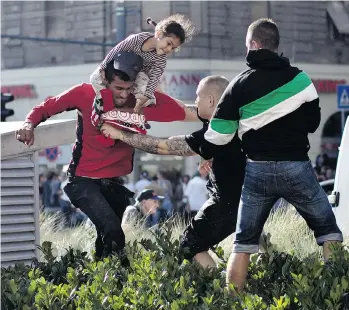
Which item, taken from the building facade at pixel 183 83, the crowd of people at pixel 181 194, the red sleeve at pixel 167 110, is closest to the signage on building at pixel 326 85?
the building facade at pixel 183 83

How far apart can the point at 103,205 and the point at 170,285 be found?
6.14 ft

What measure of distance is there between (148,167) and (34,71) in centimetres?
636

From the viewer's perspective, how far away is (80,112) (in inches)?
276

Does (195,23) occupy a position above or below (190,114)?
below

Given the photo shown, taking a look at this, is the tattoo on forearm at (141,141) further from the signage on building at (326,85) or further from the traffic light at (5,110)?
the signage on building at (326,85)

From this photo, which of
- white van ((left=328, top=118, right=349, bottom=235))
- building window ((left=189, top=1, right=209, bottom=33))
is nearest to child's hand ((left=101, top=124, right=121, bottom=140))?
white van ((left=328, top=118, right=349, bottom=235))

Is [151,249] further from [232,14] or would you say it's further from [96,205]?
[232,14]

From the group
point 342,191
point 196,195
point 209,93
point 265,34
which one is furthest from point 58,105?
point 196,195

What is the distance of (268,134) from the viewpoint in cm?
591

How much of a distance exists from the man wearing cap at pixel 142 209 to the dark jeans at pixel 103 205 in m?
3.56

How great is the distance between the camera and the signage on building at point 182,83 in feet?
122

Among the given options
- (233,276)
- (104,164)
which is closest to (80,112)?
(104,164)

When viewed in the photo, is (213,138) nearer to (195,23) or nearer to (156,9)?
(195,23)

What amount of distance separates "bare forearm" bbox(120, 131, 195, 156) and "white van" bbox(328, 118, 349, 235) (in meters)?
2.96
